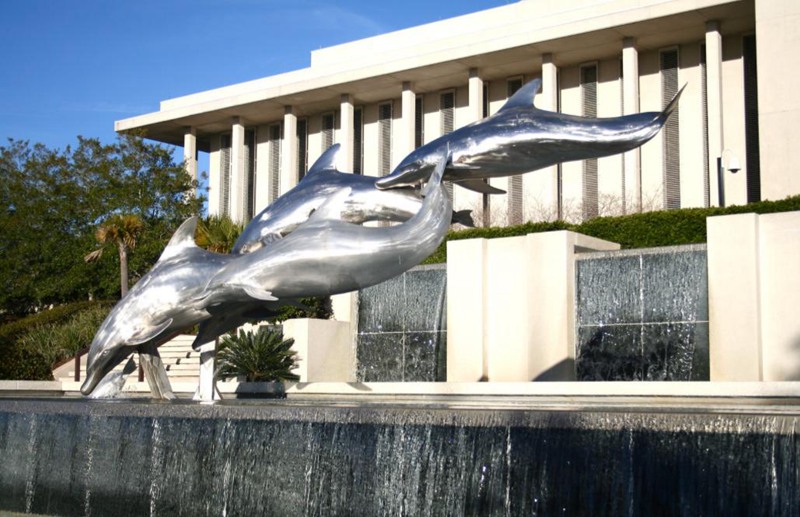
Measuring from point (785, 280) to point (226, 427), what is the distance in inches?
487

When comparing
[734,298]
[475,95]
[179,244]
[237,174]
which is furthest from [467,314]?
[237,174]

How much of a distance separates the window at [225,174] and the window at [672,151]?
18743 millimetres

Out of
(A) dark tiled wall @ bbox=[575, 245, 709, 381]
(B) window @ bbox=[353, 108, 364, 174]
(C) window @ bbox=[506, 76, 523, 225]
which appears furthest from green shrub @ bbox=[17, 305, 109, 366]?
(A) dark tiled wall @ bbox=[575, 245, 709, 381]

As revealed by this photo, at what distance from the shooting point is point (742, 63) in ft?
108

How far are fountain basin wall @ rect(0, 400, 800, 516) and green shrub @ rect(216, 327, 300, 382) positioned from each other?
9.04 metres

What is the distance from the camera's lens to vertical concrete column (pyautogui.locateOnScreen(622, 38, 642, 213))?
33.0 metres

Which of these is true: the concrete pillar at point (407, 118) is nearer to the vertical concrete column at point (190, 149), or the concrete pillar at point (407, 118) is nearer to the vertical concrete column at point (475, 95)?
the vertical concrete column at point (475, 95)

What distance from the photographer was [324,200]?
13.1 metres

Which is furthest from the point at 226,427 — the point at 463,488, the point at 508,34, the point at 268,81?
the point at 268,81

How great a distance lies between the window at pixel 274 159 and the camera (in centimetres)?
4366

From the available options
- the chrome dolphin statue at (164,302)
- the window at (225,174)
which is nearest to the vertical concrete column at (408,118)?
the window at (225,174)

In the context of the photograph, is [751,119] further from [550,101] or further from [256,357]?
[256,357]

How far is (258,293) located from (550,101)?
23372mm

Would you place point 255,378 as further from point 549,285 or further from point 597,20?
point 597,20
